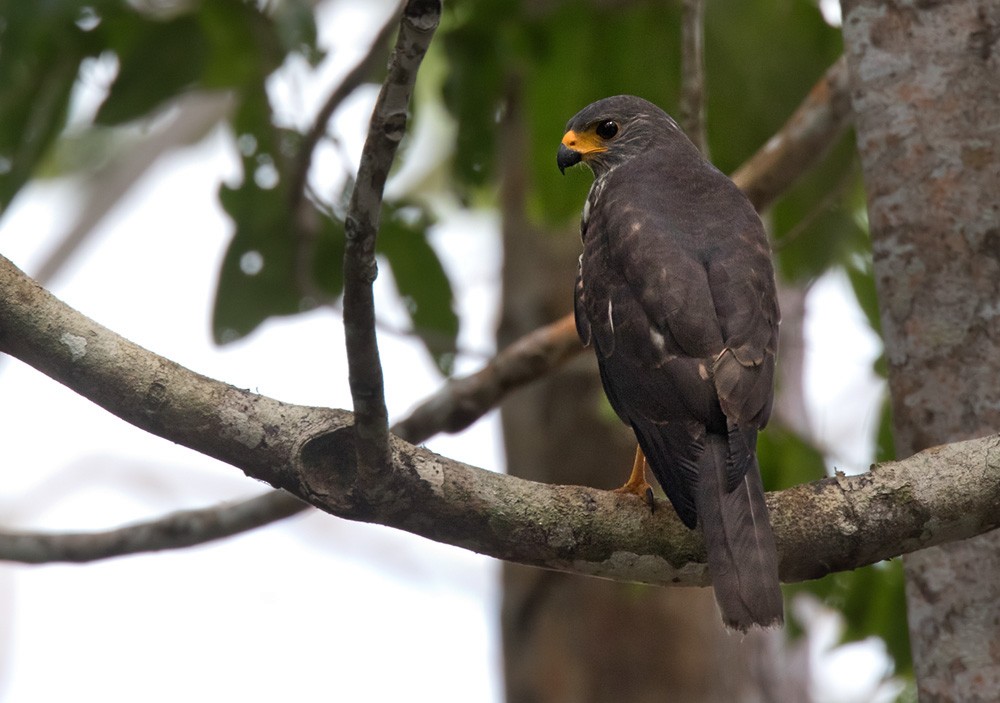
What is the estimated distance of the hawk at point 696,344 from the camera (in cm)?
348

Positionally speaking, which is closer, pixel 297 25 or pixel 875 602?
pixel 297 25

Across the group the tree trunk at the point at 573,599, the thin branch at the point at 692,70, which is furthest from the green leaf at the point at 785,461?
the tree trunk at the point at 573,599

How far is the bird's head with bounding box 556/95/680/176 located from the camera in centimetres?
531

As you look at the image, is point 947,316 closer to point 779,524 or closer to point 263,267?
point 779,524

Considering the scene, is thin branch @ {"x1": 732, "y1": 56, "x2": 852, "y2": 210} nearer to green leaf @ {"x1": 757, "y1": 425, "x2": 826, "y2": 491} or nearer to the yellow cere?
the yellow cere

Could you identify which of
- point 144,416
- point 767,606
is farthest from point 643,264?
point 144,416

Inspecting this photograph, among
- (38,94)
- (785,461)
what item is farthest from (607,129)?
Result: (38,94)

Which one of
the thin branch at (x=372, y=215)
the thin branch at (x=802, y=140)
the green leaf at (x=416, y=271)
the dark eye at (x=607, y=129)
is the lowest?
the thin branch at (x=372, y=215)

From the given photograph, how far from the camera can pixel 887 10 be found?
448 centimetres

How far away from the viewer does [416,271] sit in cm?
534

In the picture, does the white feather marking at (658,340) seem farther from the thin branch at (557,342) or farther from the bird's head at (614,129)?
the bird's head at (614,129)

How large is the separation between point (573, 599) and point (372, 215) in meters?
4.41

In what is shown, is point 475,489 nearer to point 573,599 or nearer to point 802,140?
point 802,140

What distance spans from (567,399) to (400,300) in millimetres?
2050
